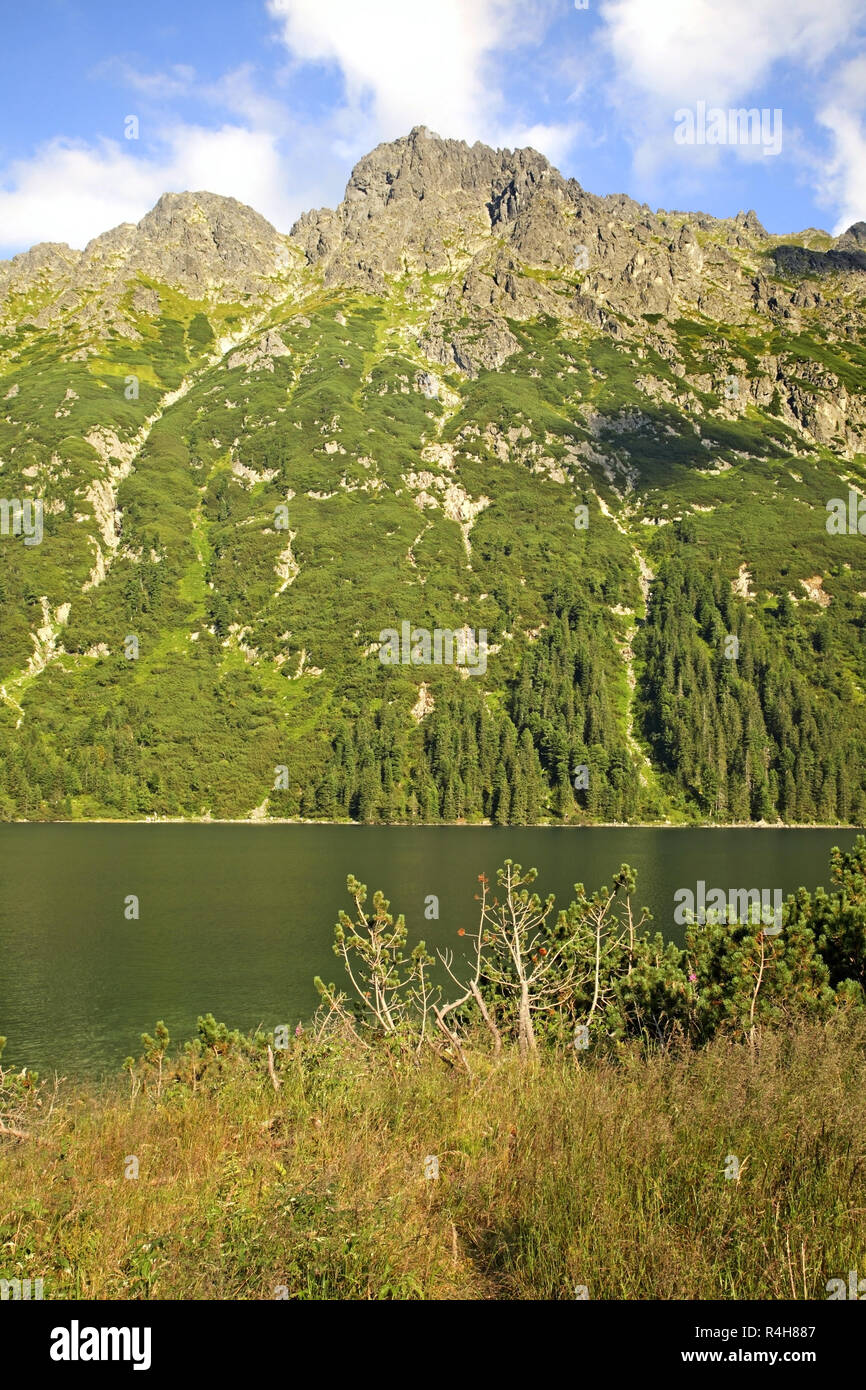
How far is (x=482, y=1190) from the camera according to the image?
5.66 metres

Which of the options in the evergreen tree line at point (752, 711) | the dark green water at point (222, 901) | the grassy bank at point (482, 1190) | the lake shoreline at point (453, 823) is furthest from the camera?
the evergreen tree line at point (752, 711)

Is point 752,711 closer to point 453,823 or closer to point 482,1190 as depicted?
point 453,823

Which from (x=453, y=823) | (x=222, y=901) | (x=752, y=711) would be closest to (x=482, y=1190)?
(x=222, y=901)

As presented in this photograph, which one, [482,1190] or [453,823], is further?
[453,823]

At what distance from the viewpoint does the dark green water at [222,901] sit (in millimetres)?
35781

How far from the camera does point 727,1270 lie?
4246mm

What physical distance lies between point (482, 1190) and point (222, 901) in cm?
6146

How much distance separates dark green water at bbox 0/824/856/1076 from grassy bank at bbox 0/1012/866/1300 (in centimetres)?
2521

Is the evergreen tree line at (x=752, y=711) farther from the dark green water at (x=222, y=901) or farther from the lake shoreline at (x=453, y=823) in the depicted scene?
the dark green water at (x=222, y=901)

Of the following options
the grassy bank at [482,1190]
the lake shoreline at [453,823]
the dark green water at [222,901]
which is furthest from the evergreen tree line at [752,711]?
the grassy bank at [482,1190]

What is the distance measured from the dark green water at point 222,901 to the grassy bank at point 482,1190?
25.2m

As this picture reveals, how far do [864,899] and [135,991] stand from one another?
37250 mm
